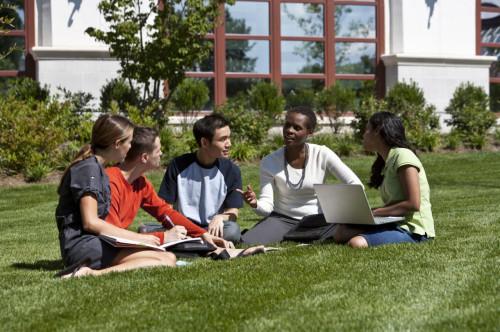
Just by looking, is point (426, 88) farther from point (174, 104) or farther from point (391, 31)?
point (174, 104)

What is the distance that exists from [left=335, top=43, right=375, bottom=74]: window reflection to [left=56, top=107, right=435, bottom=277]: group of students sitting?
A: 13.5 metres

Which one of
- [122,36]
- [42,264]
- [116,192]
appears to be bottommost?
[42,264]

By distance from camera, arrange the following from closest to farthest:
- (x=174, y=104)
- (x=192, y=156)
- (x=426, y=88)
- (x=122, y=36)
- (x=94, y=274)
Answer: (x=94, y=274) → (x=192, y=156) → (x=122, y=36) → (x=174, y=104) → (x=426, y=88)

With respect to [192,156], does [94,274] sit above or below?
below

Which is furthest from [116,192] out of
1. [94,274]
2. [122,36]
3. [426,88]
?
[426,88]

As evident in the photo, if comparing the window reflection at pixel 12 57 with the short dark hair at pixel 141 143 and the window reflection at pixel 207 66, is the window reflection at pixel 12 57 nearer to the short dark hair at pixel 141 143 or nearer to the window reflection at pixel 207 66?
the window reflection at pixel 207 66

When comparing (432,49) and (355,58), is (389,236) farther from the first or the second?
(432,49)

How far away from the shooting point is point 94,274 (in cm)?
652

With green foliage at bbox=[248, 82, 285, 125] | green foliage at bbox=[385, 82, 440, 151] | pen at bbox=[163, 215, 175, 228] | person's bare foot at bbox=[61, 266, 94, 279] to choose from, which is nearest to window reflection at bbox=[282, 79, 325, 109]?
green foliage at bbox=[248, 82, 285, 125]

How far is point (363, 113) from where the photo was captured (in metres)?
18.9

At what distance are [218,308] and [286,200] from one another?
3.52 m

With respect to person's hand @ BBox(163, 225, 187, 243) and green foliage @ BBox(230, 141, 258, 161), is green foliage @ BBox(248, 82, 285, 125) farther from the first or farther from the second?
person's hand @ BBox(163, 225, 187, 243)

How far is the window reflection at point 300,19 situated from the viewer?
840 inches

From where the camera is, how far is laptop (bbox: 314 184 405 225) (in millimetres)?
7441
